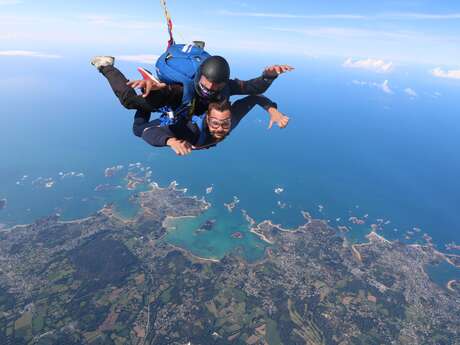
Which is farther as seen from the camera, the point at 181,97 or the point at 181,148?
the point at 181,97

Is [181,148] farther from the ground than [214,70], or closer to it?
closer to it

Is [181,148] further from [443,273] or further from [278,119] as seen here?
[443,273]

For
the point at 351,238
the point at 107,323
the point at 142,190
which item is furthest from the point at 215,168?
the point at 107,323

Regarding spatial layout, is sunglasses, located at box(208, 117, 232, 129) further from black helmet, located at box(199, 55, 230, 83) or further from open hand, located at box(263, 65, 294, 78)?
open hand, located at box(263, 65, 294, 78)

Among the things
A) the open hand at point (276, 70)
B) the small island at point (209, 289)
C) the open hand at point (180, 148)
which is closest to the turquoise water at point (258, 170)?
the small island at point (209, 289)

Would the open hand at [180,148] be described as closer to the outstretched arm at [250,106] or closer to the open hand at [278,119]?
the outstretched arm at [250,106]

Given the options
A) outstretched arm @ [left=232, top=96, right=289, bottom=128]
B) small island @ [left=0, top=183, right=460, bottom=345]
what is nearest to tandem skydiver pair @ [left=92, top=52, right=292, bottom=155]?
outstretched arm @ [left=232, top=96, right=289, bottom=128]

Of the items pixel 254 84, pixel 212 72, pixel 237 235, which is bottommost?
pixel 237 235

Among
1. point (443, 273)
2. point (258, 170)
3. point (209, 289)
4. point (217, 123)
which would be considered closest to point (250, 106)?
point (217, 123)

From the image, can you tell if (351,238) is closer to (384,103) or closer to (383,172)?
(383,172)
